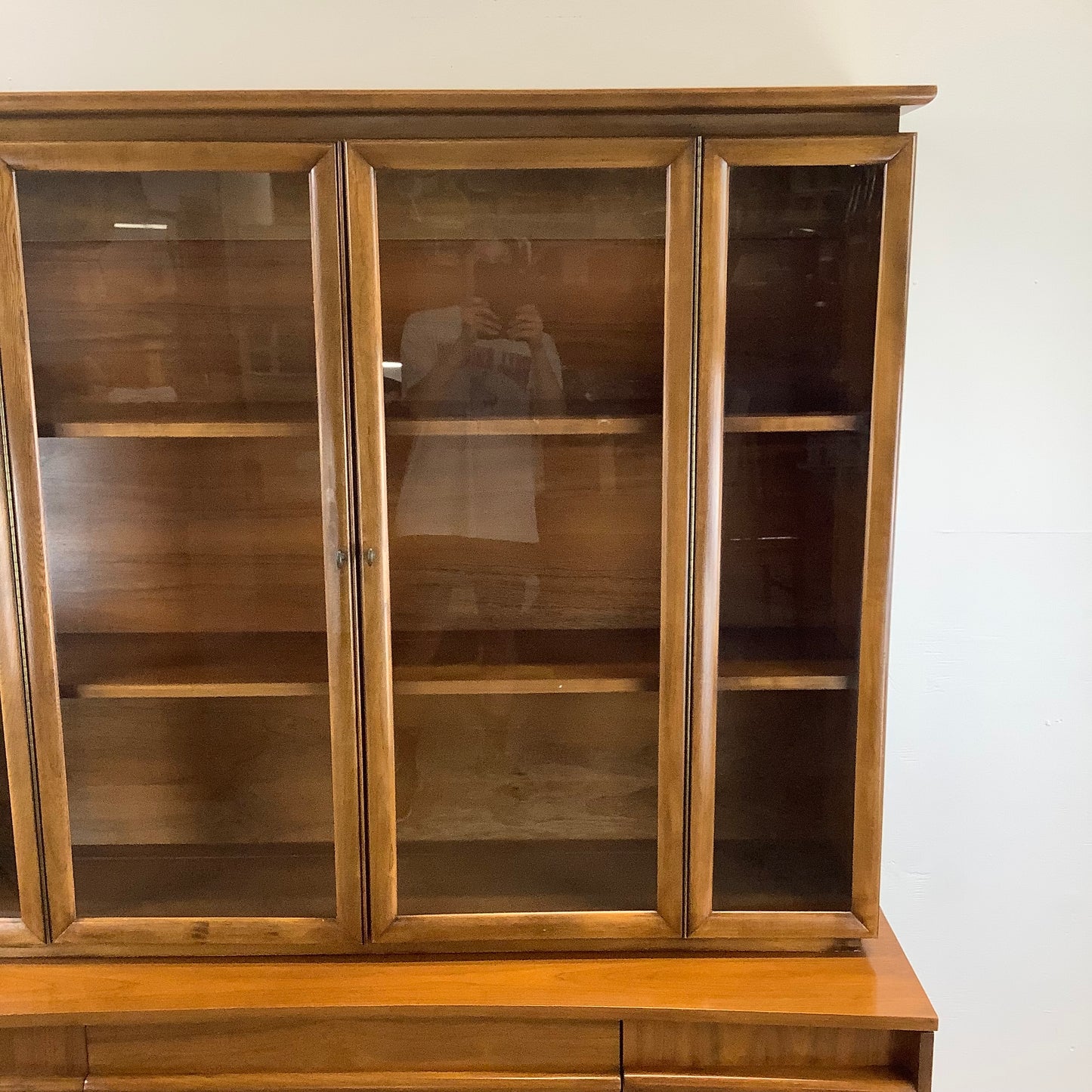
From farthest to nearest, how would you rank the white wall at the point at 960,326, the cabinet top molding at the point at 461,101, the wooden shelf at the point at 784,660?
the white wall at the point at 960,326 < the wooden shelf at the point at 784,660 < the cabinet top molding at the point at 461,101

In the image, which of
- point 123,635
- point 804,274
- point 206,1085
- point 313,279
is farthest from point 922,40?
point 206,1085

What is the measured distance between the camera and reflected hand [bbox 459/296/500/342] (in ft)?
2.98

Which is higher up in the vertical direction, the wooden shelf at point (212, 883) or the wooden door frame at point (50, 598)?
the wooden door frame at point (50, 598)

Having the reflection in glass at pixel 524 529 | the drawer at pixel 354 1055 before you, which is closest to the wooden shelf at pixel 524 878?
the reflection in glass at pixel 524 529

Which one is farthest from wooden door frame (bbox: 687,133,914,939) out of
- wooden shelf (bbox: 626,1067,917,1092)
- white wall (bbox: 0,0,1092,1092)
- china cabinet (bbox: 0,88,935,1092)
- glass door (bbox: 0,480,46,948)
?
glass door (bbox: 0,480,46,948)

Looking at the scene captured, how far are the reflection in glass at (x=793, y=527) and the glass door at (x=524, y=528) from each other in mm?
58

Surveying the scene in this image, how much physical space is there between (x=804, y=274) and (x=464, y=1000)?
0.79 m

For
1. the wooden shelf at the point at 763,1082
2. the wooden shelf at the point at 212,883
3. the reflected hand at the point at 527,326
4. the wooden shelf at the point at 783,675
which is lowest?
the wooden shelf at the point at 763,1082

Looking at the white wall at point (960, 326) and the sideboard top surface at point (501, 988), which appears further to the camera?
the white wall at point (960, 326)

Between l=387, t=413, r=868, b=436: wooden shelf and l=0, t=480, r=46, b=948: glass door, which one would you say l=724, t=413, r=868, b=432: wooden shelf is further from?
l=0, t=480, r=46, b=948: glass door

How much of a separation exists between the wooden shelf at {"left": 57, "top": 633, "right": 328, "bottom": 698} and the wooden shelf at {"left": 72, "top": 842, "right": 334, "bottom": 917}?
174 millimetres

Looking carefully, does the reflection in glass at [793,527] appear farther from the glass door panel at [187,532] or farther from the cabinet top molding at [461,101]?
the glass door panel at [187,532]

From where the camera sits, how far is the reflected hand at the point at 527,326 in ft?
3.00

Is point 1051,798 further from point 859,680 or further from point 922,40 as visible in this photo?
point 922,40
